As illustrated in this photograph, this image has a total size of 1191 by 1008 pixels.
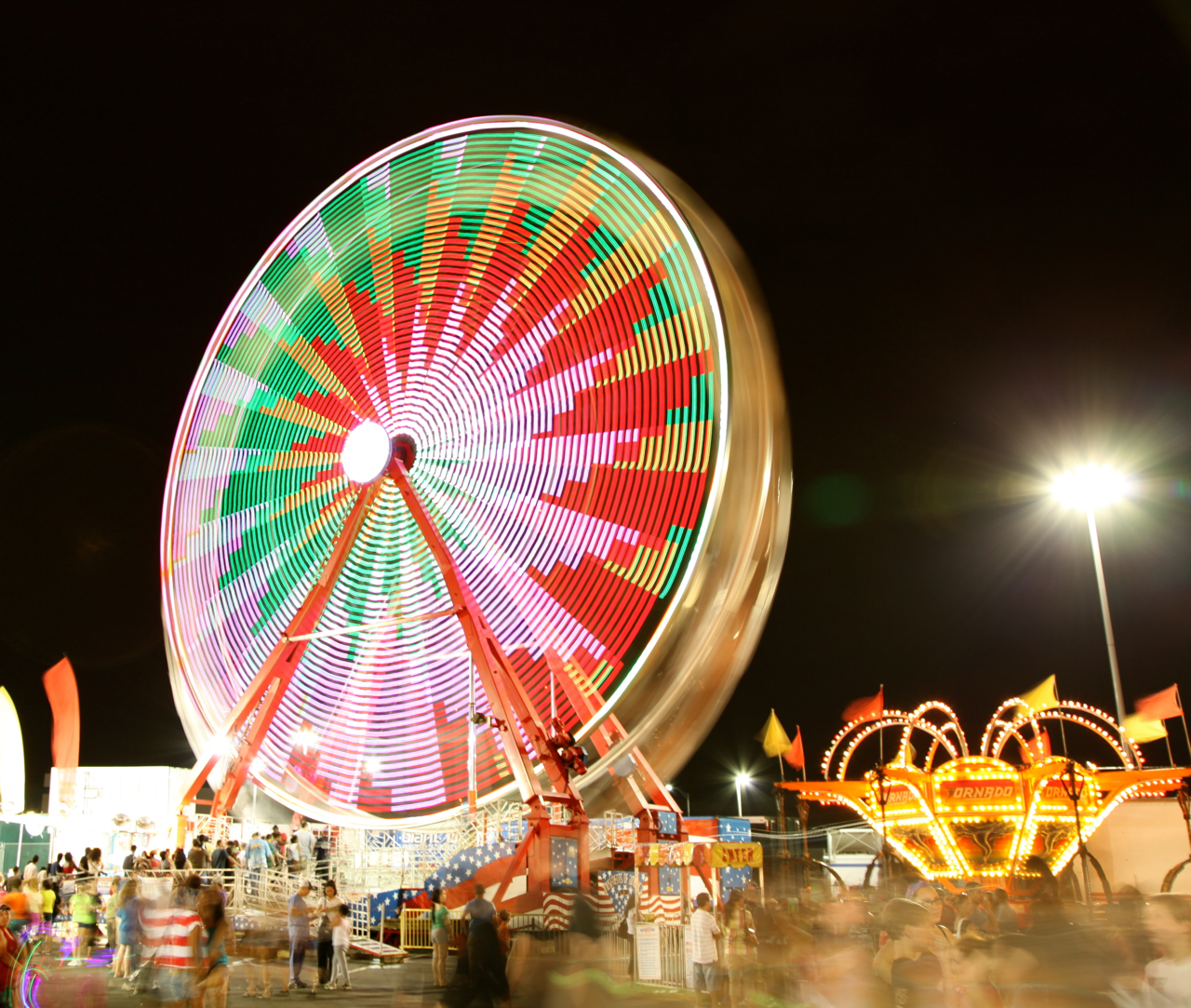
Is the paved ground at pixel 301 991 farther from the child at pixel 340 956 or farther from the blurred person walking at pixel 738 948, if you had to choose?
the blurred person walking at pixel 738 948

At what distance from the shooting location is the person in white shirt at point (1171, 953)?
3.77 m

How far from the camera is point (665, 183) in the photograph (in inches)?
460

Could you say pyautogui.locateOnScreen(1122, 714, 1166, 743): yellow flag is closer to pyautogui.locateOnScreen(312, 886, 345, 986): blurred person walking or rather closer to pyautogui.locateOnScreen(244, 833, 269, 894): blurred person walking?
pyautogui.locateOnScreen(244, 833, 269, 894): blurred person walking

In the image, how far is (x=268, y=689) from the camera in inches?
573

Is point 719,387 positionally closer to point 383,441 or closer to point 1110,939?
point 383,441

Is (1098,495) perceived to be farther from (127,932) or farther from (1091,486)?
(127,932)

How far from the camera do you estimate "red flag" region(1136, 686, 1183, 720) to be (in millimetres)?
19953

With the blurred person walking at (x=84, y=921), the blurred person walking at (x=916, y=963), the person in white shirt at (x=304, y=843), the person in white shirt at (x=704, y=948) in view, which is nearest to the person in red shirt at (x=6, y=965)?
the person in white shirt at (x=704, y=948)

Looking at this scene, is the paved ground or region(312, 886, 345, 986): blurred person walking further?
region(312, 886, 345, 986): blurred person walking

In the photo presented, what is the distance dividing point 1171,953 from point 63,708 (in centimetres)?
1838

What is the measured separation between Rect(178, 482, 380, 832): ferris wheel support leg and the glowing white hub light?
→ 0.24 meters

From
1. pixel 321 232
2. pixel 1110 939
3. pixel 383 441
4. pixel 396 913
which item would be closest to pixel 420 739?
pixel 396 913

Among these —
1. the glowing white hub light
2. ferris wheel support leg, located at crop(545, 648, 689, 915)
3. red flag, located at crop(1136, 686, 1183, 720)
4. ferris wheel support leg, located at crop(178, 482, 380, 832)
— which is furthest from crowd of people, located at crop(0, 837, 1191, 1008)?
red flag, located at crop(1136, 686, 1183, 720)

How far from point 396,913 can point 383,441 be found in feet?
19.6
